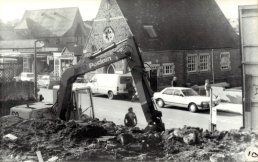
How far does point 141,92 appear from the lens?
11.2m

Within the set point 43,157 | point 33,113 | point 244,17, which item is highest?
point 244,17

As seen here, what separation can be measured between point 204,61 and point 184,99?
13118 mm

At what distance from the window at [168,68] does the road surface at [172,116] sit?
7.25 m

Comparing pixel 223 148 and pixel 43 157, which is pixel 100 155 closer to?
pixel 43 157

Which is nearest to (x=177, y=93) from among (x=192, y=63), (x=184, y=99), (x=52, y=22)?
(x=184, y=99)

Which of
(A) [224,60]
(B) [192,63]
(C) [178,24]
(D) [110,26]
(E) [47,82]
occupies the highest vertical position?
(C) [178,24]

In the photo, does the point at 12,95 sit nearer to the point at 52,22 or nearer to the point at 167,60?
the point at 167,60

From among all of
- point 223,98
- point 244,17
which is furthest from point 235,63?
point 244,17

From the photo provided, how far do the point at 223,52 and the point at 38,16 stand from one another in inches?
980

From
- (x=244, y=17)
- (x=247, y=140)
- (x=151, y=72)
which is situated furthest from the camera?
(x=151, y=72)

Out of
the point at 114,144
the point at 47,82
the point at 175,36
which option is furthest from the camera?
the point at 47,82

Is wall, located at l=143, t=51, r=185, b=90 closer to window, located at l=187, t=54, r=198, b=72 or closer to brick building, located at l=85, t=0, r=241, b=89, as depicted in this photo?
brick building, located at l=85, t=0, r=241, b=89

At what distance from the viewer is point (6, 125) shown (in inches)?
490

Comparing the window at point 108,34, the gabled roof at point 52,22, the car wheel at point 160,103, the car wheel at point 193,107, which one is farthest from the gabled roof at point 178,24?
the gabled roof at point 52,22
